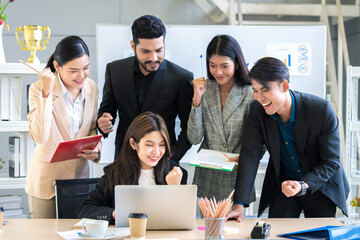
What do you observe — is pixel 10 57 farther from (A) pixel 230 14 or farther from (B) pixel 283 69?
(B) pixel 283 69

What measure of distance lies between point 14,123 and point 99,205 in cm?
148

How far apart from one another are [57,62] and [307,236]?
4.93 feet

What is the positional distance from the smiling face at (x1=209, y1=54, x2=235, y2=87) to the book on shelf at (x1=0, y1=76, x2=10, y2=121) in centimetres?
162

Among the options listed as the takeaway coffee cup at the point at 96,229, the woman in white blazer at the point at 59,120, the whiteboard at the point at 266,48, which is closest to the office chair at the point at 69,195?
the woman in white blazer at the point at 59,120

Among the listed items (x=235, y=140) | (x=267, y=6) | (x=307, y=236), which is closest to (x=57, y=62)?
(x=235, y=140)

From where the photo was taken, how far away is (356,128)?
12.5ft

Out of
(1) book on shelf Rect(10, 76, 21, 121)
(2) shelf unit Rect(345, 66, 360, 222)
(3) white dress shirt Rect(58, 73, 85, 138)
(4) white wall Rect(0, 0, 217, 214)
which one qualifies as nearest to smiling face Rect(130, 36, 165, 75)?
(3) white dress shirt Rect(58, 73, 85, 138)

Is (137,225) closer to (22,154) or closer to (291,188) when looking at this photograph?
(291,188)

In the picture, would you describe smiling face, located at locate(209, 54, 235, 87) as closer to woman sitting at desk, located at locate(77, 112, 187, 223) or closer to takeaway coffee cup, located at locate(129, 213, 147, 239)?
woman sitting at desk, located at locate(77, 112, 187, 223)

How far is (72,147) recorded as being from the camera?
246 centimetres

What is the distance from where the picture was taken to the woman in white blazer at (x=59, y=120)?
2.60 meters

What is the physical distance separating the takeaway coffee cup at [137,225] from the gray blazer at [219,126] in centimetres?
91

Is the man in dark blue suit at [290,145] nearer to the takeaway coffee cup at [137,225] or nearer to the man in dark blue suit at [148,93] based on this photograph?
the man in dark blue suit at [148,93]

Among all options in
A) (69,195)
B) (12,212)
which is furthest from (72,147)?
(12,212)
